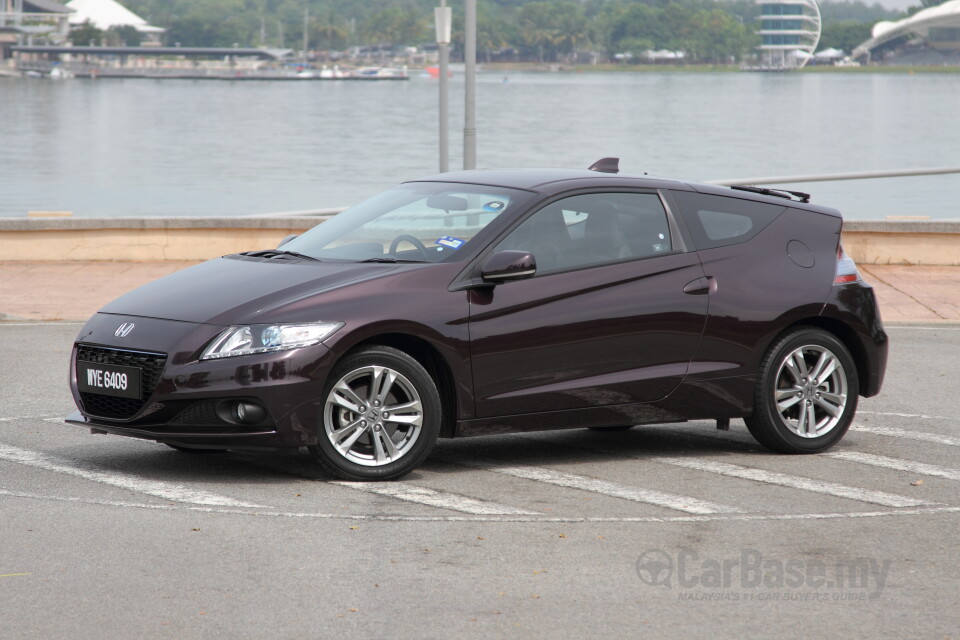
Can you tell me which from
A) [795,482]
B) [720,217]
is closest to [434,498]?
[795,482]

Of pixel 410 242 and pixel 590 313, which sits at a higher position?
pixel 410 242

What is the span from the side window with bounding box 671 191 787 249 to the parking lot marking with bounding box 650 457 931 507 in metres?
1.15

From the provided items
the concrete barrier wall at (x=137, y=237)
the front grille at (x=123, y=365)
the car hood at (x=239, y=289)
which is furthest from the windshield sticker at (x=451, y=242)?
the concrete barrier wall at (x=137, y=237)

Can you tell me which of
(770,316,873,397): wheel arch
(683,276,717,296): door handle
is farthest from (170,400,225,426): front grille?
(770,316,873,397): wheel arch

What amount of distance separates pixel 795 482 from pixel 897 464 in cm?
80

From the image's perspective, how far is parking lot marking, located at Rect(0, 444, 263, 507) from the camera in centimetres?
681

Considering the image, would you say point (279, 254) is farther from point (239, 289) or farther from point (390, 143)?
point (390, 143)

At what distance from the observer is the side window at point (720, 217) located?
8.05 meters

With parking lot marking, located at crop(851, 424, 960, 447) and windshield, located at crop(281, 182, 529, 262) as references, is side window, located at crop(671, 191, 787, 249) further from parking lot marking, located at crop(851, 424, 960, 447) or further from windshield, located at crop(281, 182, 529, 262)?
parking lot marking, located at crop(851, 424, 960, 447)

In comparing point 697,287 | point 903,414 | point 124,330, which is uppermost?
point 697,287

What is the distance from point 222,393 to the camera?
684 centimetres

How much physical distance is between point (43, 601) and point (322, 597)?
958mm

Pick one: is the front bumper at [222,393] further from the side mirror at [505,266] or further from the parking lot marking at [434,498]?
the side mirror at [505,266]

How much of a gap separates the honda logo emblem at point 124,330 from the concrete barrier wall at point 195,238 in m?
10.9
